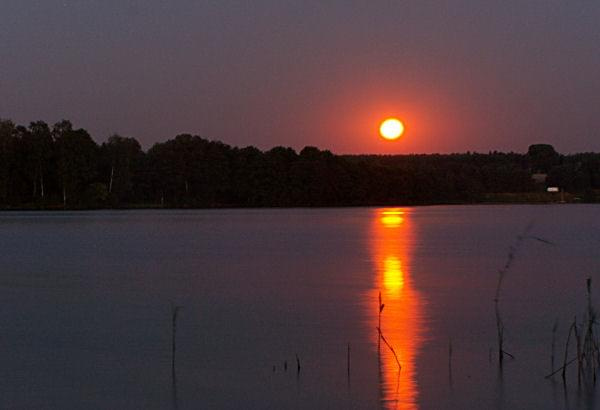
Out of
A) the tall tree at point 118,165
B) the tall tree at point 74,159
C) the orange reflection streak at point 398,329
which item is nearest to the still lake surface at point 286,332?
the orange reflection streak at point 398,329

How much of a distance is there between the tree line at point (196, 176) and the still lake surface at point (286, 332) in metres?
61.5

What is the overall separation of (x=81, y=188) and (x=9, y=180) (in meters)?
6.98

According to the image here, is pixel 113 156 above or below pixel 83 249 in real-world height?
above

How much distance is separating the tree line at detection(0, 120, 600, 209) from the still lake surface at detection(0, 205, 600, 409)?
6153cm

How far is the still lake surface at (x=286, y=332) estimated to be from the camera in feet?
33.9

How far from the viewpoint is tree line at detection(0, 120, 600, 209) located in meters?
89.9

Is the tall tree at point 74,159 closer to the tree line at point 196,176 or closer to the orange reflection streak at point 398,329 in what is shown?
the tree line at point 196,176

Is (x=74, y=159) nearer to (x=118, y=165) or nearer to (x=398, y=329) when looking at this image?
(x=118, y=165)

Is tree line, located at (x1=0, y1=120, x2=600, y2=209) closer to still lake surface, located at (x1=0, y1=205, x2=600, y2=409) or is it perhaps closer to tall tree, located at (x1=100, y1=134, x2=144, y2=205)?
tall tree, located at (x1=100, y1=134, x2=144, y2=205)

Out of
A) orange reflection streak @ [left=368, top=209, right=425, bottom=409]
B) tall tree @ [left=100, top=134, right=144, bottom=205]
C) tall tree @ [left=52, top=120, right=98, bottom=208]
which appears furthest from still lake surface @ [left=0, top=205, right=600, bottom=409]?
tall tree @ [left=100, top=134, right=144, bottom=205]

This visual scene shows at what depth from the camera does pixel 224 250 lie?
118 ft

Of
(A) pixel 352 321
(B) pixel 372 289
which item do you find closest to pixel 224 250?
(B) pixel 372 289

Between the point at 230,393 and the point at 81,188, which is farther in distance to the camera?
the point at 81,188

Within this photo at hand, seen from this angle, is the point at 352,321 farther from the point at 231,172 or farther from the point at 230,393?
the point at 231,172
